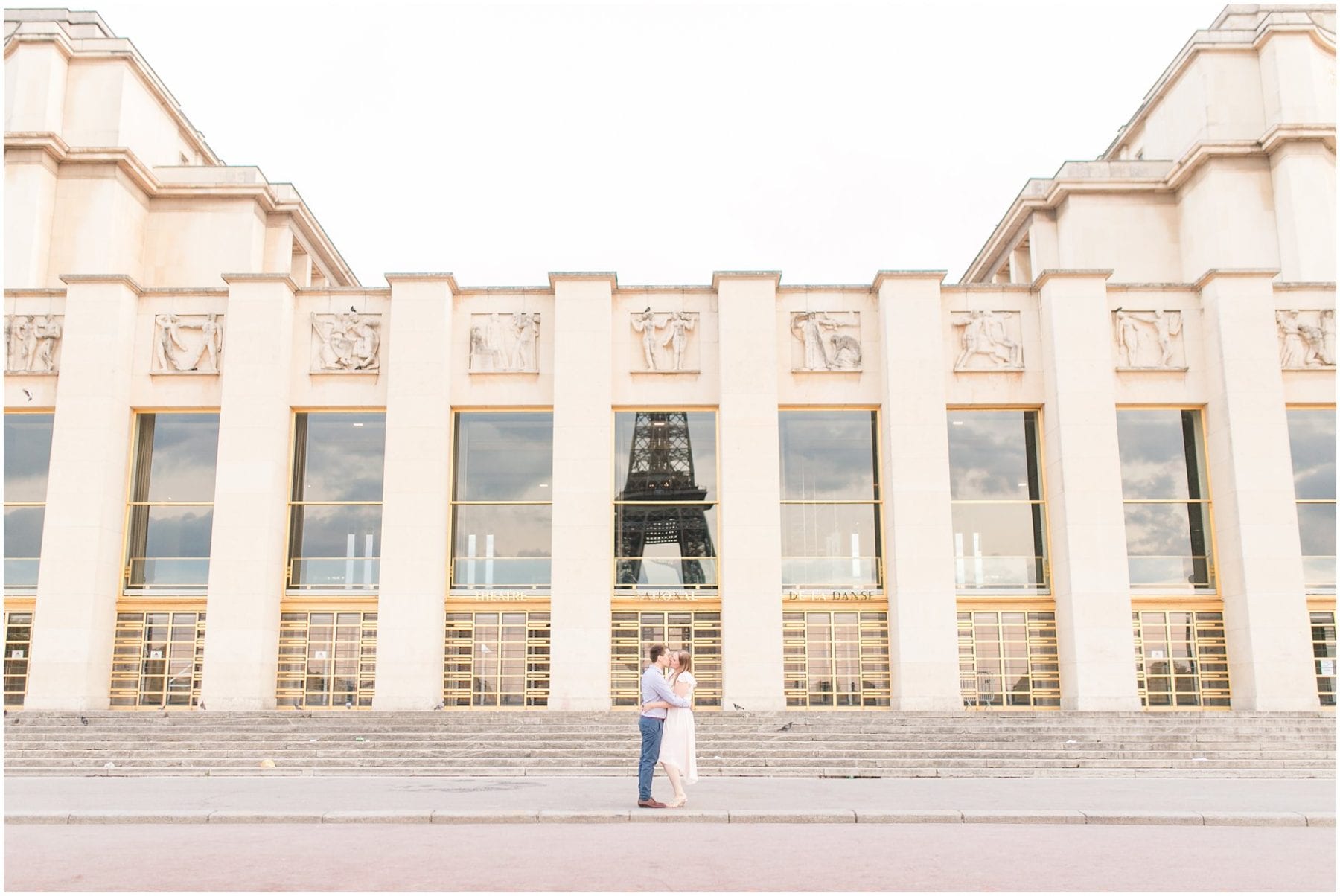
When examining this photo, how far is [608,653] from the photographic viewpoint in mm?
27828

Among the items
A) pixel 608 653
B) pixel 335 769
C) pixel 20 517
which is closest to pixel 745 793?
pixel 335 769

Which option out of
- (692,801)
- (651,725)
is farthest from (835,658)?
(651,725)

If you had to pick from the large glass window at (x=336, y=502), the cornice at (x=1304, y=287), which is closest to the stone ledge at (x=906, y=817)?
the large glass window at (x=336, y=502)

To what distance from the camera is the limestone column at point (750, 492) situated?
90.4 feet

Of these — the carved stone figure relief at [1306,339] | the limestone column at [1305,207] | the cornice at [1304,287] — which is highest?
the limestone column at [1305,207]

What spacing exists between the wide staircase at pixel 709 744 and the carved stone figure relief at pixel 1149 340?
8.99 meters

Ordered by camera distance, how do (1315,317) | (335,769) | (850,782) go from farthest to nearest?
(1315,317), (335,769), (850,782)

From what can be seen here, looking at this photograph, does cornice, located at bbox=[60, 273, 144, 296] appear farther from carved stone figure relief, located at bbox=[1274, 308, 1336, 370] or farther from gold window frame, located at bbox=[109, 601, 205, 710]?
carved stone figure relief, located at bbox=[1274, 308, 1336, 370]

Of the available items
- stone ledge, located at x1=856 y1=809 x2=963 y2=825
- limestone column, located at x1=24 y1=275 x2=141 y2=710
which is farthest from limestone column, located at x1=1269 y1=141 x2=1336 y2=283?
limestone column, located at x1=24 y1=275 x2=141 y2=710

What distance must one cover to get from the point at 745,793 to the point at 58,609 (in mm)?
19816

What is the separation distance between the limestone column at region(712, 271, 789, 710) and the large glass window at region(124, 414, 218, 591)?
41.9 ft

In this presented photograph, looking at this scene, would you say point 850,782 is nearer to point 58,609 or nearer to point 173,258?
point 58,609

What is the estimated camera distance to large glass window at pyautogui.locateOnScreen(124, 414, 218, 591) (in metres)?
29.2

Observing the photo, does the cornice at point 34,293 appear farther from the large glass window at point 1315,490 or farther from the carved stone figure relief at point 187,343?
the large glass window at point 1315,490
